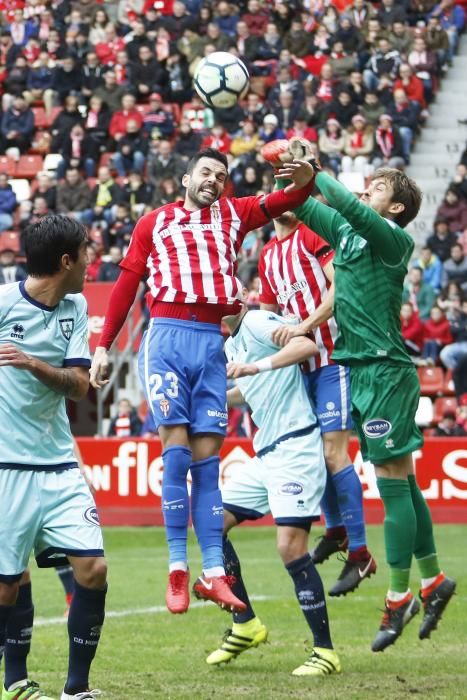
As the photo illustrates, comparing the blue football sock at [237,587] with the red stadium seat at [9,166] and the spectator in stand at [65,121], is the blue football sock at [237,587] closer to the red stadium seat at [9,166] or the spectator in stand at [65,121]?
the spectator in stand at [65,121]

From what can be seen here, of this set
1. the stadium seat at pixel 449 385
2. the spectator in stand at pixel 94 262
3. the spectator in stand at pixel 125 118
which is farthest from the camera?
the spectator in stand at pixel 125 118

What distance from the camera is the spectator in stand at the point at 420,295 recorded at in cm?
1998

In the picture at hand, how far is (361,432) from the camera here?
301 inches

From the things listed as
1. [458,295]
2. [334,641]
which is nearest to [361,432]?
[334,641]

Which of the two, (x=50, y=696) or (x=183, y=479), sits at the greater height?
(x=183, y=479)

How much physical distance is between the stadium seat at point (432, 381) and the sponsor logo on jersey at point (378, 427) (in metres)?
11.8

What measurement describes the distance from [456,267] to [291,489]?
43.3 ft

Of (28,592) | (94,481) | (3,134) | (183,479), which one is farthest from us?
(3,134)

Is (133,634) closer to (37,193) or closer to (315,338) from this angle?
(315,338)

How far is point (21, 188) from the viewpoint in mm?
25047

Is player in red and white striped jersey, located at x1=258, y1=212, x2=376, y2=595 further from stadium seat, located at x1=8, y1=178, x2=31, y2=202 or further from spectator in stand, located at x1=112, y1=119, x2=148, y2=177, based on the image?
stadium seat, located at x1=8, y1=178, x2=31, y2=202

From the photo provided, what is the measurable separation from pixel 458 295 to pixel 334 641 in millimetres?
11557

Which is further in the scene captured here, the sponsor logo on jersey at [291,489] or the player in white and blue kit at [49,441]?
the sponsor logo on jersey at [291,489]

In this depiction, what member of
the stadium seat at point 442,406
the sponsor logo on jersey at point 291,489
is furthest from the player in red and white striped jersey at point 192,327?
the stadium seat at point 442,406
